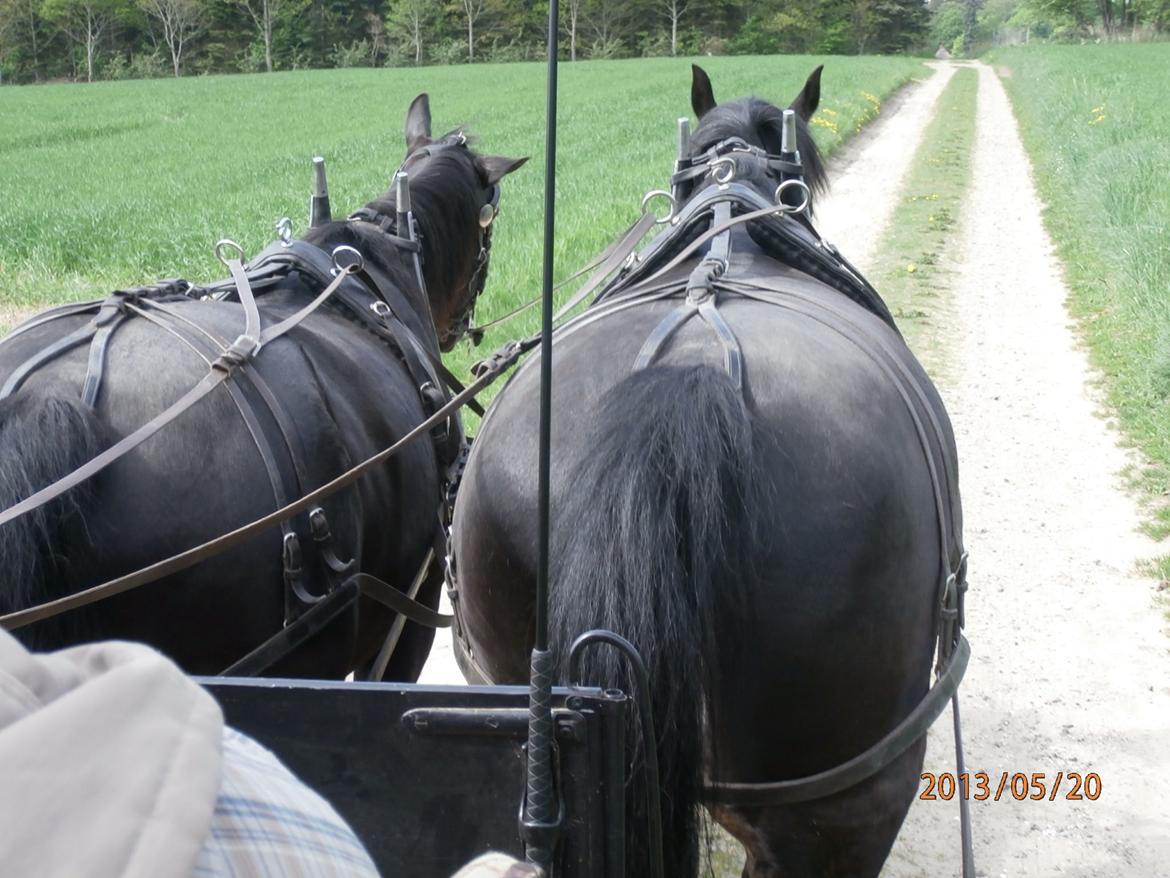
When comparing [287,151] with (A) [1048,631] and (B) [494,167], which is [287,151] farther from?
(A) [1048,631]

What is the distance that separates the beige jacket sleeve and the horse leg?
149 cm

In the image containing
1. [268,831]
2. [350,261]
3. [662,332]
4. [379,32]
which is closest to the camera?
[268,831]

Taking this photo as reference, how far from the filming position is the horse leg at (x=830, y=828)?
198 cm

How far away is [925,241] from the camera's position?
11203 mm

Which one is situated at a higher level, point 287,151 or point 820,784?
point 287,151

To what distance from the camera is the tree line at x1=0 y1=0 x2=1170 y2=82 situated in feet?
171

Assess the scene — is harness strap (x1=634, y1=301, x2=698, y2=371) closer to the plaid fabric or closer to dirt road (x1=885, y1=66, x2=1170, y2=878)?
the plaid fabric

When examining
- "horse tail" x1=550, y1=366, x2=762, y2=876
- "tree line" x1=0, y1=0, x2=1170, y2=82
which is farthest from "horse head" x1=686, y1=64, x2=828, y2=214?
"tree line" x1=0, y1=0, x2=1170, y2=82

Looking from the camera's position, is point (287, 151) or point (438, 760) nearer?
point (438, 760)

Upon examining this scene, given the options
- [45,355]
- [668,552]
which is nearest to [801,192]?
[668,552]

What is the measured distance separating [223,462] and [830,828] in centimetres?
134

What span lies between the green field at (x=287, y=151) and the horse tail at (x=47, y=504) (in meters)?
2.85

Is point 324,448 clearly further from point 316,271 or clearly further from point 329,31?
point 329,31
